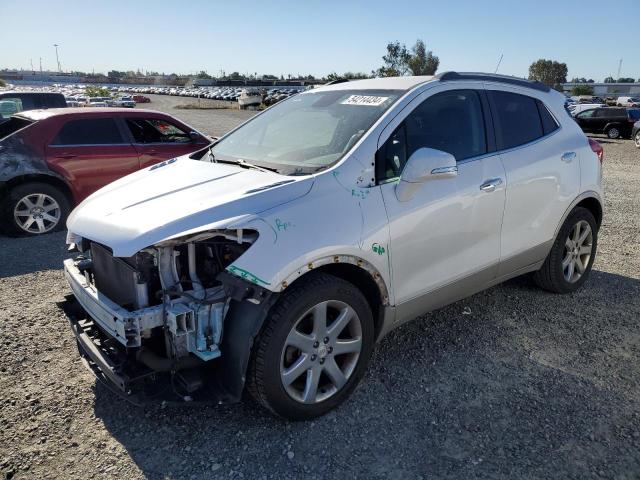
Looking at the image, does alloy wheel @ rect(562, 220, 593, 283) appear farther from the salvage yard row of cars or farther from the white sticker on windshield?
the white sticker on windshield

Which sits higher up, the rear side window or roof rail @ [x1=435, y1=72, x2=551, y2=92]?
roof rail @ [x1=435, y1=72, x2=551, y2=92]

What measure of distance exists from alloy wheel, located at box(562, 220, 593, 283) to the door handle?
4.28 ft

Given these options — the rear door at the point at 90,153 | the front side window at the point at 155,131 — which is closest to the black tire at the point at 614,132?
the front side window at the point at 155,131

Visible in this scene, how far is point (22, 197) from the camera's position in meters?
6.52

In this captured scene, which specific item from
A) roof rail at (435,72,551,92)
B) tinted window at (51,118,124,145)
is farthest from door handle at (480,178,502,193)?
tinted window at (51,118,124,145)

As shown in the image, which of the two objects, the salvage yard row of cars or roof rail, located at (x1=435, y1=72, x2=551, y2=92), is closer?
the salvage yard row of cars

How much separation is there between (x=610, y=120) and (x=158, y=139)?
2229 cm

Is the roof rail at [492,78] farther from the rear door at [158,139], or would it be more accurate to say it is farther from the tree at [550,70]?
the tree at [550,70]

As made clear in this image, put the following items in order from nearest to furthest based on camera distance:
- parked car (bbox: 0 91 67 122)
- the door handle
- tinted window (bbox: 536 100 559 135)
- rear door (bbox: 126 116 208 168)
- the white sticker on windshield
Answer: the white sticker on windshield < the door handle < tinted window (bbox: 536 100 559 135) < rear door (bbox: 126 116 208 168) < parked car (bbox: 0 91 67 122)

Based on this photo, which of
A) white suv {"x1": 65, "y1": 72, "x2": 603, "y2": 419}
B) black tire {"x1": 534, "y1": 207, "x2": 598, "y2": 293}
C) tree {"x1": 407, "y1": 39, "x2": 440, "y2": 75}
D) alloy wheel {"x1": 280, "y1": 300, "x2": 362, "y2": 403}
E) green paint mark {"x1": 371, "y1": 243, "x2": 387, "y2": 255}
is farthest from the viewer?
tree {"x1": 407, "y1": 39, "x2": 440, "y2": 75}

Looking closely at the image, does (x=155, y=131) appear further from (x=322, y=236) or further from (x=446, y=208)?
(x=322, y=236)

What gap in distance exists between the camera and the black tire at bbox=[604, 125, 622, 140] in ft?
74.8

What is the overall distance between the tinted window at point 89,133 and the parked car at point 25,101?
5.90 metres

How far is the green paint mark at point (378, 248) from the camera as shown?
292cm
